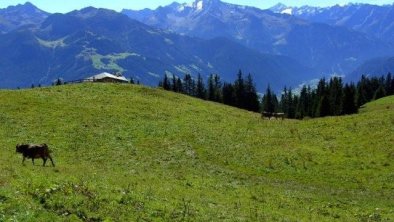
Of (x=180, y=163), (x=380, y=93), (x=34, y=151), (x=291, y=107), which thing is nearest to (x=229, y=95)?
(x=291, y=107)

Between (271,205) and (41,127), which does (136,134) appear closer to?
(41,127)

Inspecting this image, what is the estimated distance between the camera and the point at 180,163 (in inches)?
1794

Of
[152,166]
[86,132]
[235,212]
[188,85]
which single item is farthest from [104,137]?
[188,85]

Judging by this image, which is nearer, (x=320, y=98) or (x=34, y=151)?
(x=34, y=151)

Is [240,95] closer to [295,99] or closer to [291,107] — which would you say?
[291,107]

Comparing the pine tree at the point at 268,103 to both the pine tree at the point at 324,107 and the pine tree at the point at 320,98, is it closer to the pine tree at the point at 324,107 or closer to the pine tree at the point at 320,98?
the pine tree at the point at 320,98

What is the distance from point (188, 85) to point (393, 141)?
14398cm

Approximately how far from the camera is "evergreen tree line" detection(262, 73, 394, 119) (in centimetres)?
12875

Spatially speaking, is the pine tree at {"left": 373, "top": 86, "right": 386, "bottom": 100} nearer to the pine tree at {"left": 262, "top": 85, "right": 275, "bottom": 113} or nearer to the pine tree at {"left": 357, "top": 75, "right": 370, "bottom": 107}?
the pine tree at {"left": 357, "top": 75, "right": 370, "bottom": 107}

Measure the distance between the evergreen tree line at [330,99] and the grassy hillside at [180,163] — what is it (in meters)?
58.2

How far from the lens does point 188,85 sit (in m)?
195

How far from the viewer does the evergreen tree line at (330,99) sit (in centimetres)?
12875

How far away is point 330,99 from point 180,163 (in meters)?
102

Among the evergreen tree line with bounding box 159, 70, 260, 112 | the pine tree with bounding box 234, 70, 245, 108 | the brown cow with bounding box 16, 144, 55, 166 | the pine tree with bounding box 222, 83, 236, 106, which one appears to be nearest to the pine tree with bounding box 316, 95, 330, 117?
the evergreen tree line with bounding box 159, 70, 260, 112
